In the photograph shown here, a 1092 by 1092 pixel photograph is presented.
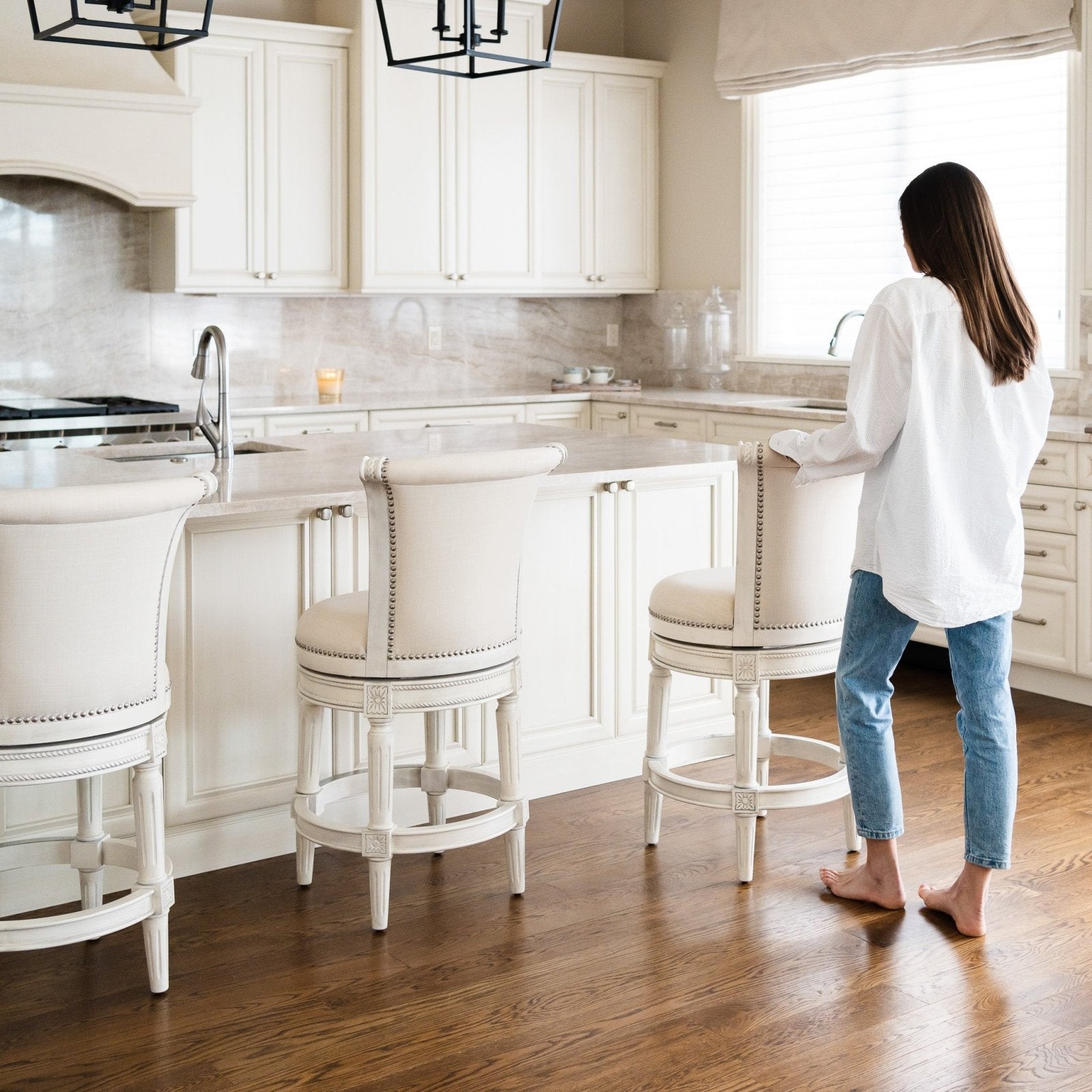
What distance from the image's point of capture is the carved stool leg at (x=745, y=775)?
2.98 metres

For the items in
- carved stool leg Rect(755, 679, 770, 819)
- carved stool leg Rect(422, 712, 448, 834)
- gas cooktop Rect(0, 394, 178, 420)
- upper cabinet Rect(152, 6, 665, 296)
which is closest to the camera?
carved stool leg Rect(422, 712, 448, 834)

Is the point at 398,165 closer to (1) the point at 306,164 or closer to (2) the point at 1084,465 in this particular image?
(1) the point at 306,164

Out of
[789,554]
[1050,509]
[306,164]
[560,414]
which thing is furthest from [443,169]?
[789,554]

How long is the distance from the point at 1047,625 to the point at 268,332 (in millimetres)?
3406

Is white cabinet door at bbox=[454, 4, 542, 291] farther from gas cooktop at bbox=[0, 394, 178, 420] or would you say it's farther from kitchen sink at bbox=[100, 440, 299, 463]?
kitchen sink at bbox=[100, 440, 299, 463]

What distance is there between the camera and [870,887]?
292 cm

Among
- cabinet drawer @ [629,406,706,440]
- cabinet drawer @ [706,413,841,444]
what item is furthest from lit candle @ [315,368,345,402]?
cabinet drawer @ [706,413,841,444]

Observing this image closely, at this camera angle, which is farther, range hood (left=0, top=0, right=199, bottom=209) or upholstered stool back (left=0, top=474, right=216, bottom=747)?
range hood (left=0, top=0, right=199, bottom=209)

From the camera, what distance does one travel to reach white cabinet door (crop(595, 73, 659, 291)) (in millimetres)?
6348

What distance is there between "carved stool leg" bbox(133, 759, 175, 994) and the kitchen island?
1.73 ft

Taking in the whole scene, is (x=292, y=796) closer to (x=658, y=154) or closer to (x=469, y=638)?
(x=469, y=638)

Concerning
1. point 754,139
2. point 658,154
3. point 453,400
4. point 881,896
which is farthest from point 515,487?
point 658,154

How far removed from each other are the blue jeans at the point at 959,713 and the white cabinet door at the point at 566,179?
3766 mm

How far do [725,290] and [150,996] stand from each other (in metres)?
4.56
